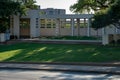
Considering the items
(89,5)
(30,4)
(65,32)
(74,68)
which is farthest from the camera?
(30,4)

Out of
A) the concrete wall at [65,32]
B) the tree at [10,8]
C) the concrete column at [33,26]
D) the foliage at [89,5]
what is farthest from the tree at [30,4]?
the tree at [10,8]

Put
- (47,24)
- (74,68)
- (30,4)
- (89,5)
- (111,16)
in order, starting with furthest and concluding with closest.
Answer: (30,4) → (47,24) → (89,5) → (111,16) → (74,68)

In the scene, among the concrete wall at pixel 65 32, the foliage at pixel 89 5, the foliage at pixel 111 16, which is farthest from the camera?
the concrete wall at pixel 65 32

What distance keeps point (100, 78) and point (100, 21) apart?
11.0 meters

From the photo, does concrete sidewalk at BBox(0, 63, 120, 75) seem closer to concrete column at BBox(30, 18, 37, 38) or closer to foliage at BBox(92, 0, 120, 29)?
foliage at BBox(92, 0, 120, 29)

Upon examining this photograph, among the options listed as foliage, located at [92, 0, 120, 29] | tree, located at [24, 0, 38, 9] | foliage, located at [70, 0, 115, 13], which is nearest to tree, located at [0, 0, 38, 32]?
foliage, located at [70, 0, 115, 13]

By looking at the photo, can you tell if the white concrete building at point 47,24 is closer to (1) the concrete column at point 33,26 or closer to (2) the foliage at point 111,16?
(1) the concrete column at point 33,26

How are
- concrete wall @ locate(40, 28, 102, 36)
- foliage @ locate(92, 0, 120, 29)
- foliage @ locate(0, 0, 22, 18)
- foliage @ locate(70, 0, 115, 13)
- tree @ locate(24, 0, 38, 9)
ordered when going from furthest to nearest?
tree @ locate(24, 0, 38, 9) < concrete wall @ locate(40, 28, 102, 36) < foliage @ locate(70, 0, 115, 13) < foliage @ locate(0, 0, 22, 18) < foliage @ locate(92, 0, 120, 29)

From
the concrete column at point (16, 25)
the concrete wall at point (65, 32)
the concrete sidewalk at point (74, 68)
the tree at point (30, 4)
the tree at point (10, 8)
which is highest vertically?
the tree at point (30, 4)

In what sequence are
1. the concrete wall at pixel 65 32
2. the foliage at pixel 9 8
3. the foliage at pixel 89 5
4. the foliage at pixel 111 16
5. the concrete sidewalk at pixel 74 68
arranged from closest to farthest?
the concrete sidewalk at pixel 74 68
the foliage at pixel 111 16
the foliage at pixel 9 8
the foliage at pixel 89 5
the concrete wall at pixel 65 32

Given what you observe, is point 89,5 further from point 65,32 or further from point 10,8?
point 10,8

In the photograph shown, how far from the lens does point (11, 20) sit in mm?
46094

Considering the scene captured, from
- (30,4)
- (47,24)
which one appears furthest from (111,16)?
(30,4)

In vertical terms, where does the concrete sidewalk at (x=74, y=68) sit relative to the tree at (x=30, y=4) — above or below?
below
